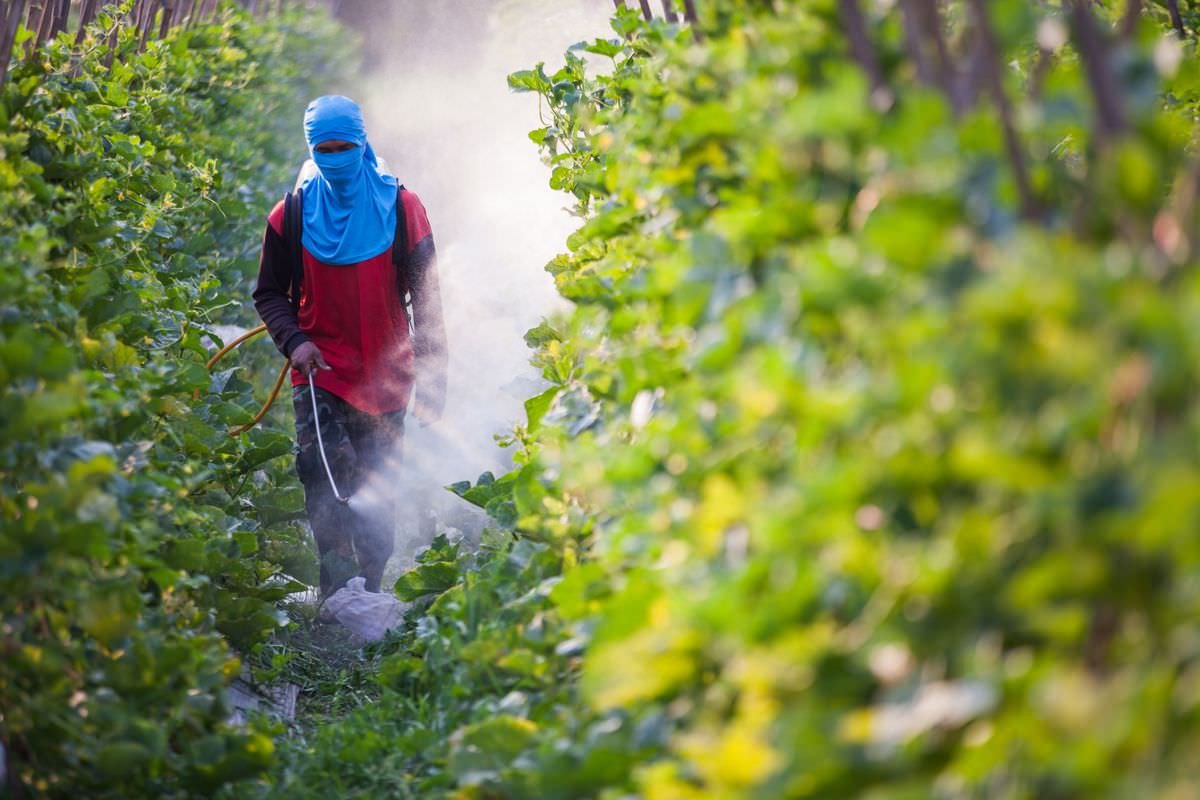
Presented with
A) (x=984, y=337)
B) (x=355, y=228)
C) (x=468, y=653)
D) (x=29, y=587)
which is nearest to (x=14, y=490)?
(x=29, y=587)

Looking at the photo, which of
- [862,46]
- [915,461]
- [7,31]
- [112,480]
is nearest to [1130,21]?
[862,46]

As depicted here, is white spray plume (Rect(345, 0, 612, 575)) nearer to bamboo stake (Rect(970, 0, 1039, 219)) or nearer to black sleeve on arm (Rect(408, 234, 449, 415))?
black sleeve on arm (Rect(408, 234, 449, 415))

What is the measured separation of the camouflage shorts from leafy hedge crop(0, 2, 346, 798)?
25 centimetres

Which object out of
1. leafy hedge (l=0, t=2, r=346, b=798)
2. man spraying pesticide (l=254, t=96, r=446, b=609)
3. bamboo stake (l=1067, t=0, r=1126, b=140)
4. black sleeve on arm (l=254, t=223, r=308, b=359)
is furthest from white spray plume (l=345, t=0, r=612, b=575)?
bamboo stake (l=1067, t=0, r=1126, b=140)

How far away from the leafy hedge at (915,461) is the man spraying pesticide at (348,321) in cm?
365

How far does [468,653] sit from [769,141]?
1.64 meters

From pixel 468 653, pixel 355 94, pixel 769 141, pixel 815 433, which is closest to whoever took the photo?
pixel 815 433

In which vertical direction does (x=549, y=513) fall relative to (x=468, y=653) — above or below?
above

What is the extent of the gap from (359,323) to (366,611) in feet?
3.85

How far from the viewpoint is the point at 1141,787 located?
1.15m

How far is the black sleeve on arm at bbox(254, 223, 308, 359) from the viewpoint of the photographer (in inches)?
215

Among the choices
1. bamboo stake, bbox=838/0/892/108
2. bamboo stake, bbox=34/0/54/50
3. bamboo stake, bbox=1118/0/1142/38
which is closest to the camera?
bamboo stake, bbox=838/0/892/108

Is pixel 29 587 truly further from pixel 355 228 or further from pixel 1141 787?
pixel 355 228

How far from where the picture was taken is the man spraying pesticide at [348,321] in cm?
548
